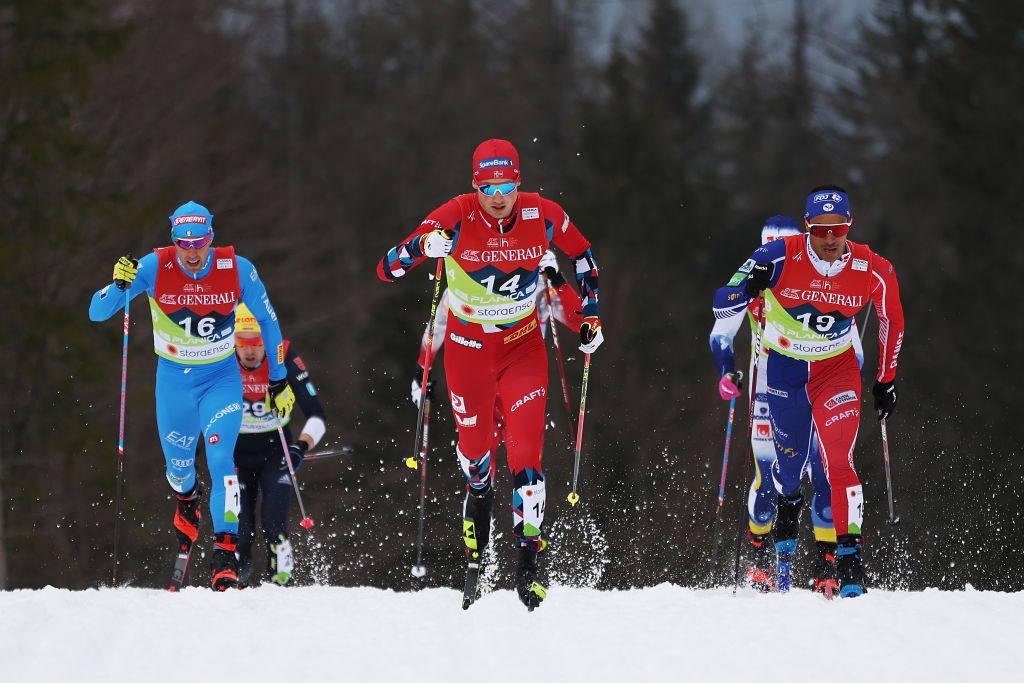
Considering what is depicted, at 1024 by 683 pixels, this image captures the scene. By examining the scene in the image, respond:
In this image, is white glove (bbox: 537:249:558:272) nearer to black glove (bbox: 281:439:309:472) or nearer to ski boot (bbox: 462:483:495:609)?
ski boot (bbox: 462:483:495:609)

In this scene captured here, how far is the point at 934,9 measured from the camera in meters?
27.7

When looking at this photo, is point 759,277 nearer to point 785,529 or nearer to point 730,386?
point 730,386

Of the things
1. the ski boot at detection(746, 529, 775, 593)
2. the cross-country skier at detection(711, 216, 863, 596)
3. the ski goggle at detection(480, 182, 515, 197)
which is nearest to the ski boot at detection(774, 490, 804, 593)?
the cross-country skier at detection(711, 216, 863, 596)

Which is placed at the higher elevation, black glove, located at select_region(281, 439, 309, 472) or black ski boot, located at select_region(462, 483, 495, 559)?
black ski boot, located at select_region(462, 483, 495, 559)

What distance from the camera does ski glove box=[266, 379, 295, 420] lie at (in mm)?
8367

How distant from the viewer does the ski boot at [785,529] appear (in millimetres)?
8383

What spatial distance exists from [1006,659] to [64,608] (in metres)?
4.56

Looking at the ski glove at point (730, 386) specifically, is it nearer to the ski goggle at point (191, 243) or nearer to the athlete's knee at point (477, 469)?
the athlete's knee at point (477, 469)

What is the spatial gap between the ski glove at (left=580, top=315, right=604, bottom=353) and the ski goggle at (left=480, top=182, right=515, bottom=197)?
0.94 meters

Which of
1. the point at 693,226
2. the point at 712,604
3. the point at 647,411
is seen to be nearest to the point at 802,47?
the point at 693,226

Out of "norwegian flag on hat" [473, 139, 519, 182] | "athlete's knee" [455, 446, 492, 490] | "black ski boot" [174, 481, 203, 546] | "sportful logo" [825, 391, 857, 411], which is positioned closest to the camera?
"norwegian flag on hat" [473, 139, 519, 182]

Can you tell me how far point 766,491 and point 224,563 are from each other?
3.80m

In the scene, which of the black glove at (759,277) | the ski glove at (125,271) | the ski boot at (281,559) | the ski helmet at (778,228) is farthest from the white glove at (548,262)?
the ski boot at (281,559)

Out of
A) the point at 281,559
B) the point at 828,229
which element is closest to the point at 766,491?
the point at 828,229
